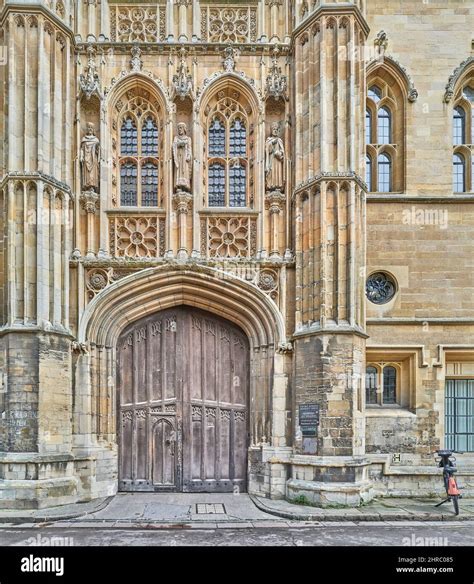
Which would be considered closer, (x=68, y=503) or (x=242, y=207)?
(x=68, y=503)

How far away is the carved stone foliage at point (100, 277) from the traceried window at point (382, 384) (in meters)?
5.77

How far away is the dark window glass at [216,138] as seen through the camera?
13714mm

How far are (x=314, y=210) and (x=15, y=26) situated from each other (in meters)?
7.09

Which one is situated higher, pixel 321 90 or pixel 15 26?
pixel 15 26

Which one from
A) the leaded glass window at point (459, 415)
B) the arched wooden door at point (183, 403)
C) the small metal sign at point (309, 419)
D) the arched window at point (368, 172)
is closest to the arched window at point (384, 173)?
the arched window at point (368, 172)

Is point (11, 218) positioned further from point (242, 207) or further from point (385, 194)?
point (385, 194)

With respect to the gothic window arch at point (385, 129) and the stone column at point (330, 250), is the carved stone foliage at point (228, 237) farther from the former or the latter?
the gothic window arch at point (385, 129)

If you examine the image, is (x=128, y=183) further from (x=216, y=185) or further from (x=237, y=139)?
(x=237, y=139)

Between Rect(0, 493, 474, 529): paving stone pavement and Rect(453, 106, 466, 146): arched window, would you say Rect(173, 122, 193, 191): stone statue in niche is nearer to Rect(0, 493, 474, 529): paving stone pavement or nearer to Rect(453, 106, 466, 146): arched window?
Rect(453, 106, 466, 146): arched window

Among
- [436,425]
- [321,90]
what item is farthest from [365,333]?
[321,90]

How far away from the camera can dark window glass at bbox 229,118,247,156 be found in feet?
45.0

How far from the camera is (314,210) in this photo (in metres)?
12.6

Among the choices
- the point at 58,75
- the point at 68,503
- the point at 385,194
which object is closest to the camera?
the point at 68,503

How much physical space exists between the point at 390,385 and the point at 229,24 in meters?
8.81
